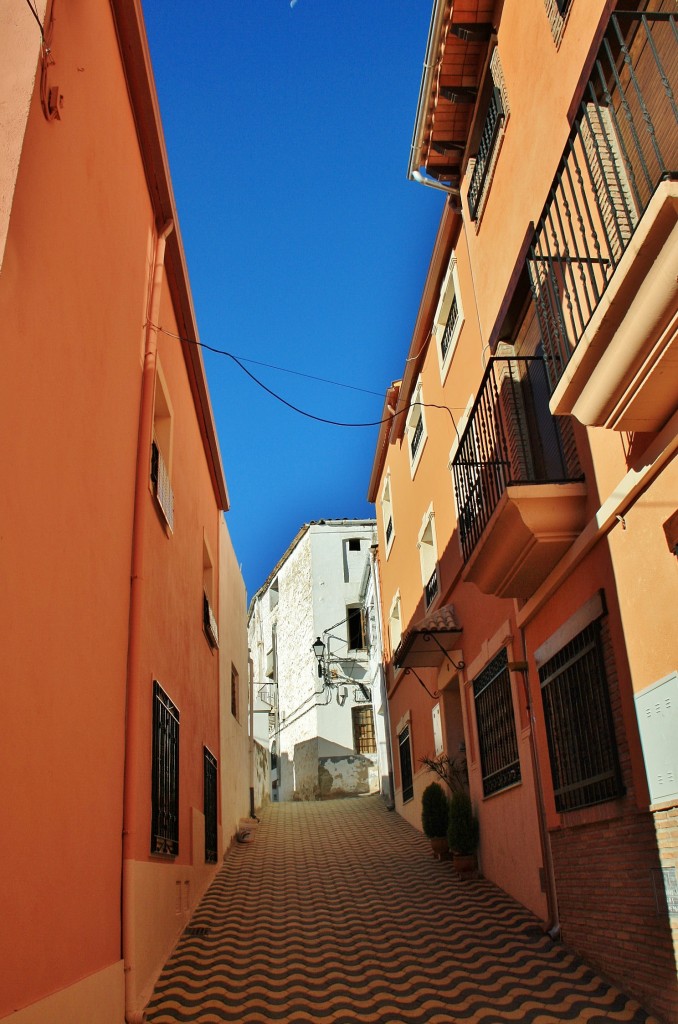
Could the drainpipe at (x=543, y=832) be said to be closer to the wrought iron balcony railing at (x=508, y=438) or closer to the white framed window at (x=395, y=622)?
the wrought iron balcony railing at (x=508, y=438)

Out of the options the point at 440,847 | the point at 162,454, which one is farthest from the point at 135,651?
the point at 440,847

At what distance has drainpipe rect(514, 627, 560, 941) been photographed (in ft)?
24.1

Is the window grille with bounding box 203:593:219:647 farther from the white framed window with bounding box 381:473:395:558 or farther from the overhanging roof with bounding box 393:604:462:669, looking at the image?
the white framed window with bounding box 381:473:395:558

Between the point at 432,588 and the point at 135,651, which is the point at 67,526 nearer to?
the point at 135,651

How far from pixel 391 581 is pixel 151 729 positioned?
38.0 feet

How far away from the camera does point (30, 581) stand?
4062 millimetres

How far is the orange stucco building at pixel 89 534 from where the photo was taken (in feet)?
12.8

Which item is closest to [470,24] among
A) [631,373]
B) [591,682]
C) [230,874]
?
[631,373]

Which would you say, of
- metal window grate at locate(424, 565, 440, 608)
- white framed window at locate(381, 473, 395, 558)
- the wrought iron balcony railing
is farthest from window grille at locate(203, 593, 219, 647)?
white framed window at locate(381, 473, 395, 558)

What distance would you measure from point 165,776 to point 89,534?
11.1 ft

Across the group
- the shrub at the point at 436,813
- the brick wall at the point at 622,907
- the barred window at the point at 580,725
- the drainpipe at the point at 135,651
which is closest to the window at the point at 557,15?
the drainpipe at the point at 135,651

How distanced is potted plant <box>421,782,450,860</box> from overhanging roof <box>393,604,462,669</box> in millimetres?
1697

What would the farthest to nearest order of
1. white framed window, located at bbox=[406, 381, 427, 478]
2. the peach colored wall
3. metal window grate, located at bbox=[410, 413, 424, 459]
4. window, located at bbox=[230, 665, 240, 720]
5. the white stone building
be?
the white stone building → window, located at bbox=[230, 665, 240, 720] → metal window grate, located at bbox=[410, 413, 424, 459] → white framed window, located at bbox=[406, 381, 427, 478] → the peach colored wall

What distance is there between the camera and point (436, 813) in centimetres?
1123
